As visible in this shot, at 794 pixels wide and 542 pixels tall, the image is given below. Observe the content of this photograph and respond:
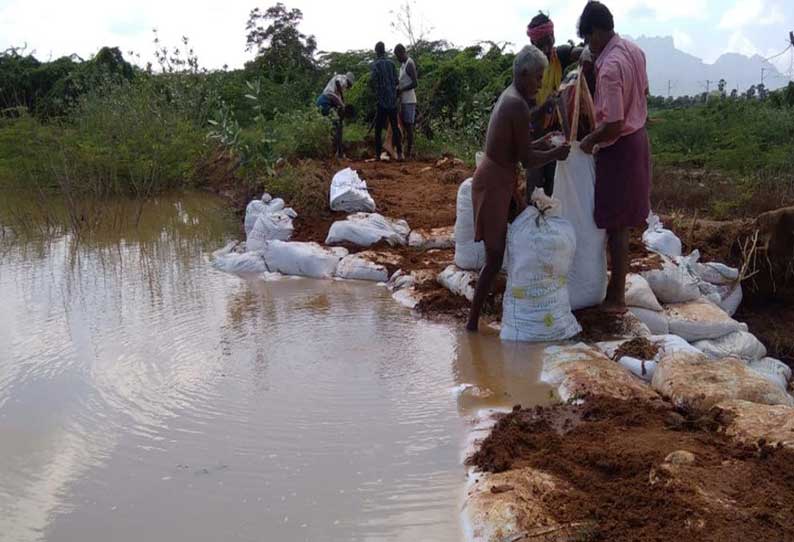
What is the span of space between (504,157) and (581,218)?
55 centimetres

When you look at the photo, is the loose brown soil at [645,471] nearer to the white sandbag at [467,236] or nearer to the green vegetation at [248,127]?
the white sandbag at [467,236]

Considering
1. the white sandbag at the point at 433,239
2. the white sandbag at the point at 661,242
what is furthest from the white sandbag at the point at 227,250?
the white sandbag at the point at 661,242

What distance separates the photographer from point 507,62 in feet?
43.4

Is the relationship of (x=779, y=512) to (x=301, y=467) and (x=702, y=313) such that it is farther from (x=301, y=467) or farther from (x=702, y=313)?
(x=702, y=313)

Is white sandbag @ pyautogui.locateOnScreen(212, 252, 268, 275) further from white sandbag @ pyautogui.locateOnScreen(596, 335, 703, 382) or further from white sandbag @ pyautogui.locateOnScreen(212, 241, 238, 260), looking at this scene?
white sandbag @ pyautogui.locateOnScreen(596, 335, 703, 382)

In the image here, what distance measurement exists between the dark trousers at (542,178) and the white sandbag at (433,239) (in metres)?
1.42

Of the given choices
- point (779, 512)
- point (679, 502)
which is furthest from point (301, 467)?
point (779, 512)

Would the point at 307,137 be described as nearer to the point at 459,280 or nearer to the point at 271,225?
the point at 271,225

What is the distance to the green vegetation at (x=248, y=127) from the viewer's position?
27.3 feet

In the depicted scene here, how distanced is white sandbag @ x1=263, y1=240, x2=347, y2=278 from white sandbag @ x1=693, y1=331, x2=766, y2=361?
2.62 m

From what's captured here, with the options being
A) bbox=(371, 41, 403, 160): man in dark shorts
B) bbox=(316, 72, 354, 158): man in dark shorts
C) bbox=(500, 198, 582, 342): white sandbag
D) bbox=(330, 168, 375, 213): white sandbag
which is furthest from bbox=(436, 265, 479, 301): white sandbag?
bbox=(316, 72, 354, 158): man in dark shorts

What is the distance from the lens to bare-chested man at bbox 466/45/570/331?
11.6 ft

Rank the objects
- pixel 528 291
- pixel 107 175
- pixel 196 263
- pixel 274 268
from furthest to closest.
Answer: pixel 107 175 < pixel 196 263 < pixel 274 268 < pixel 528 291

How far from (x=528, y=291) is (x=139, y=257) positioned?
364cm
